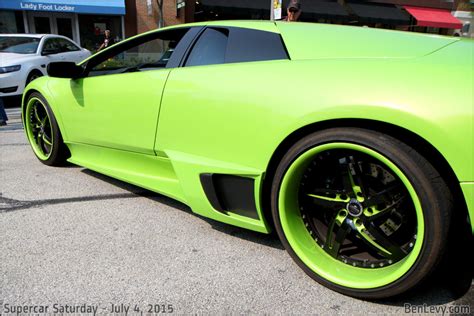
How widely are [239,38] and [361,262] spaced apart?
1426 millimetres

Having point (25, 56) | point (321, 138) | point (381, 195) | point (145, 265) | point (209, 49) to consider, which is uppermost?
point (209, 49)

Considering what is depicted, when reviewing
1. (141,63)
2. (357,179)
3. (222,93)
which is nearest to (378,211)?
(357,179)

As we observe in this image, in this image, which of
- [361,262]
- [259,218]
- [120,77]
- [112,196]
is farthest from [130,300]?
[120,77]

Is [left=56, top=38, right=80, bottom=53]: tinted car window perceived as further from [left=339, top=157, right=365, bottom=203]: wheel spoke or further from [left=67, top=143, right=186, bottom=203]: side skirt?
[left=339, top=157, right=365, bottom=203]: wheel spoke

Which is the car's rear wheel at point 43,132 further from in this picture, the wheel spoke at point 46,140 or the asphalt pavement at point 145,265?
the asphalt pavement at point 145,265

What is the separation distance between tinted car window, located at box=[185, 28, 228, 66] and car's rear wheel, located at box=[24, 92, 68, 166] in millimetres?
1729

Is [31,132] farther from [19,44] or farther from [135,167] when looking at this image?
[19,44]

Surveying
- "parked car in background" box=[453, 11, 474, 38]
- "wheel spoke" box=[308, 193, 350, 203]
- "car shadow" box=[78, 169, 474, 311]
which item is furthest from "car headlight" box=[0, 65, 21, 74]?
"parked car in background" box=[453, 11, 474, 38]

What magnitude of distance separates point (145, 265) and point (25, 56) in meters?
8.16

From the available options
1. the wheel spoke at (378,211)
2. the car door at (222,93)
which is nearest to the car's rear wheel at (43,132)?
the car door at (222,93)

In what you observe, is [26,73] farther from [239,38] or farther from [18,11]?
[18,11]

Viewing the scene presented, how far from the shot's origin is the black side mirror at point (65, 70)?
309 cm

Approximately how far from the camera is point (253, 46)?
224cm

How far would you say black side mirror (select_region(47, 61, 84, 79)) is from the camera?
3.09 meters
